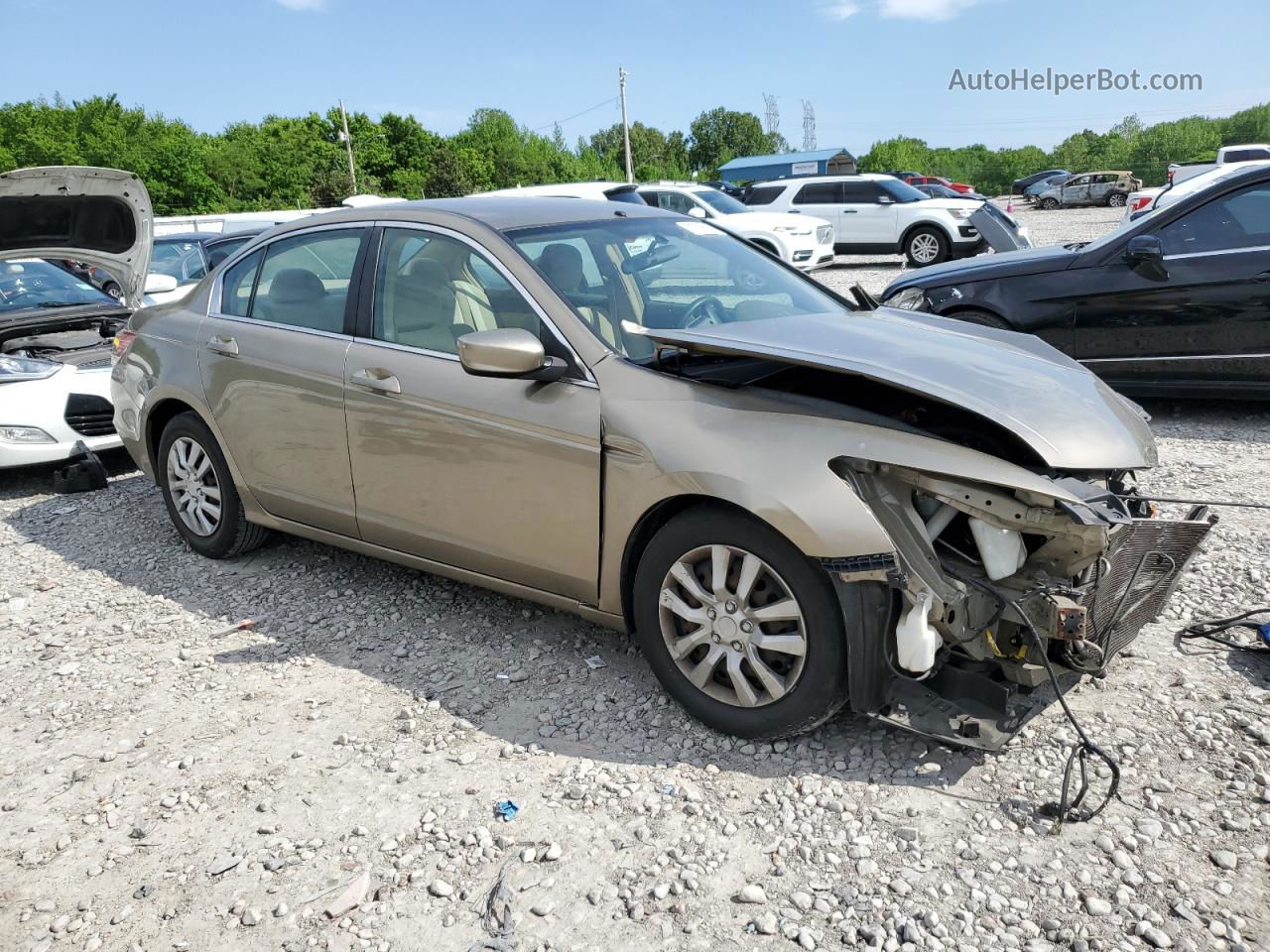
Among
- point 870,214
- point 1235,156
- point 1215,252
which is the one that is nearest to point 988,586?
point 1215,252

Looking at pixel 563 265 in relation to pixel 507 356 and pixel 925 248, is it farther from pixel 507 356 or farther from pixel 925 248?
pixel 925 248

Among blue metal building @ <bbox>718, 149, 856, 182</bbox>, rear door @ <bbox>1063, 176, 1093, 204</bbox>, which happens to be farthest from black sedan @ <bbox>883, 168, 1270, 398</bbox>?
blue metal building @ <bbox>718, 149, 856, 182</bbox>

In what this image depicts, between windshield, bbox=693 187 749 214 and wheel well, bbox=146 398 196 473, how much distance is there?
43.1 ft

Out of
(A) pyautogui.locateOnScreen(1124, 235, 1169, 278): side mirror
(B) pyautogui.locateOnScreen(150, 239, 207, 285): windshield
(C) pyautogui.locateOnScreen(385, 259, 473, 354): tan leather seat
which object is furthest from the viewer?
(B) pyautogui.locateOnScreen(150, 239, 207, 285): windshield

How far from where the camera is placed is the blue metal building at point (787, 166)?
246ft

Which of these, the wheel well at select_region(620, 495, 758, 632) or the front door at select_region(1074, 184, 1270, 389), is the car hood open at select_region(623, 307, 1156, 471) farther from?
the front door at select_region(1074, 184, 1270, 389)

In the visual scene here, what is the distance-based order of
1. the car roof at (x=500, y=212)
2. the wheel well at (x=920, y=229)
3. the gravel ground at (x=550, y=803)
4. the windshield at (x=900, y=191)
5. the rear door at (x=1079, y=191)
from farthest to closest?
the rear door at (x=1079, y=191) → the windshield at (x=900, y=191) → the wheel well at (x=920, y=229) → the car roof at (x=500, y=212) → the gravel ground at (x=550, y=803)

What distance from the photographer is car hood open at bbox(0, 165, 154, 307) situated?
702cm

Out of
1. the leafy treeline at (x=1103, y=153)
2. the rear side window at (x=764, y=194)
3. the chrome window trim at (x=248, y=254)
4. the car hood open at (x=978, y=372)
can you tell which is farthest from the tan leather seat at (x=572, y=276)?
the leafy treeline at (x=1103, y=153)

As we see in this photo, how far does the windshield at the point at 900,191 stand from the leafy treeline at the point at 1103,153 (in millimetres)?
40886

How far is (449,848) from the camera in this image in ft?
9.53

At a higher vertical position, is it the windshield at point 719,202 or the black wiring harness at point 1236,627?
the windshield at point 719,202

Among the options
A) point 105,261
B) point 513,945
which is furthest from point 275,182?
point 513,945

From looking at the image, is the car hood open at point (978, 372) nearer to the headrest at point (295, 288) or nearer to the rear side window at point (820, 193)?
the headrest at point (295, 288)
